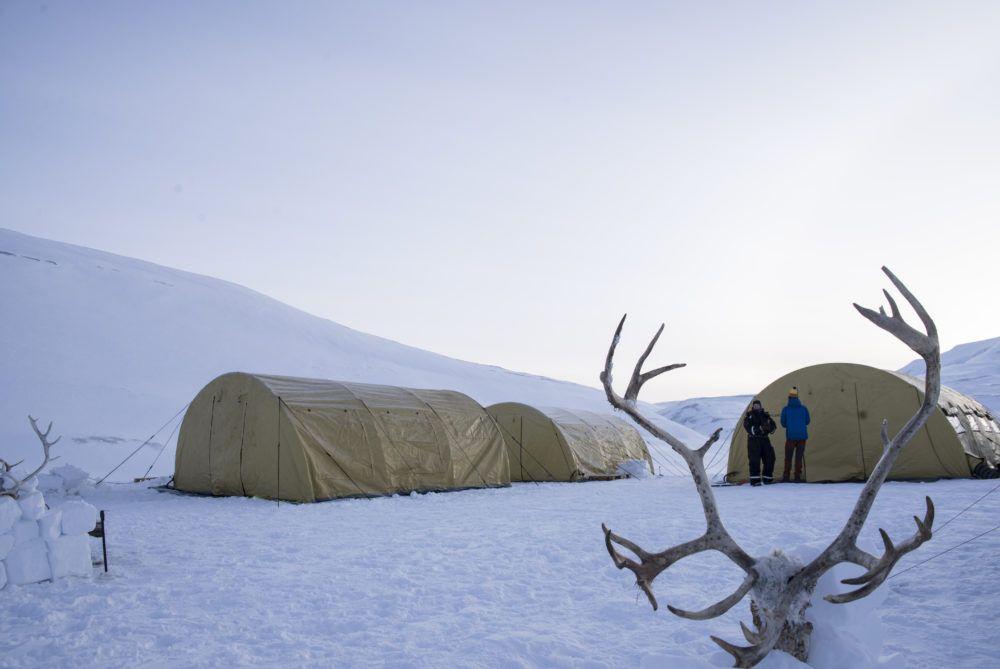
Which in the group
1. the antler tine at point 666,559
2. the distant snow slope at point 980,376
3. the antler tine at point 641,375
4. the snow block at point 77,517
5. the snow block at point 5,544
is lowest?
the snow block at point 5,544

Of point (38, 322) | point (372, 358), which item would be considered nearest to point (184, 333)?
point (38, 322)

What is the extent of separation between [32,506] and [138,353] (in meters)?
36.3

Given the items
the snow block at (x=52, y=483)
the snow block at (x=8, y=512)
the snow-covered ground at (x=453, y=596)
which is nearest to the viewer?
the snow-covered ground at (x=453, y=596)

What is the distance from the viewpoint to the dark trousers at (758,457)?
13812 millimetres

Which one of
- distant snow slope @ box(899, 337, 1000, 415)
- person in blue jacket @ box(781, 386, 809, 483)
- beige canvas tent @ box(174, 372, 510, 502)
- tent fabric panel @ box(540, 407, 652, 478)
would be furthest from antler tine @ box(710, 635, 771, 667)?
distant snow slope @ box(899, 337, 1000, 415)

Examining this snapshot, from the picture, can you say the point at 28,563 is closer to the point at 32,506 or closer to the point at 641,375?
the point at 32,506

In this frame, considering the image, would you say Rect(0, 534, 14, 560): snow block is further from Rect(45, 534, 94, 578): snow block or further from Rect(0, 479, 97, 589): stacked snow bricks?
Rect(45, 534, 94, 578): snow block

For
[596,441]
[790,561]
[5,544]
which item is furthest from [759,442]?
[5,544]

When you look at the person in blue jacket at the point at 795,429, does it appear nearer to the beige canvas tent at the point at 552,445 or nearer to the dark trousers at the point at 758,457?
the dark trousers at the point at 758,457

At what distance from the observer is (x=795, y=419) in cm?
1353

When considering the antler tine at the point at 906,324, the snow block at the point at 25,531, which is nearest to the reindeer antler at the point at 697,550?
the antler tine at the point at 906,324

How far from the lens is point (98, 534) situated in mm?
6797

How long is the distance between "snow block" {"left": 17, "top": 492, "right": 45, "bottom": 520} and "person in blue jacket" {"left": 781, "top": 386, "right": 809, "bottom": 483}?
1224cm

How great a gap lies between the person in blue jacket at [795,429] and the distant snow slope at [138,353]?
1064 cm
